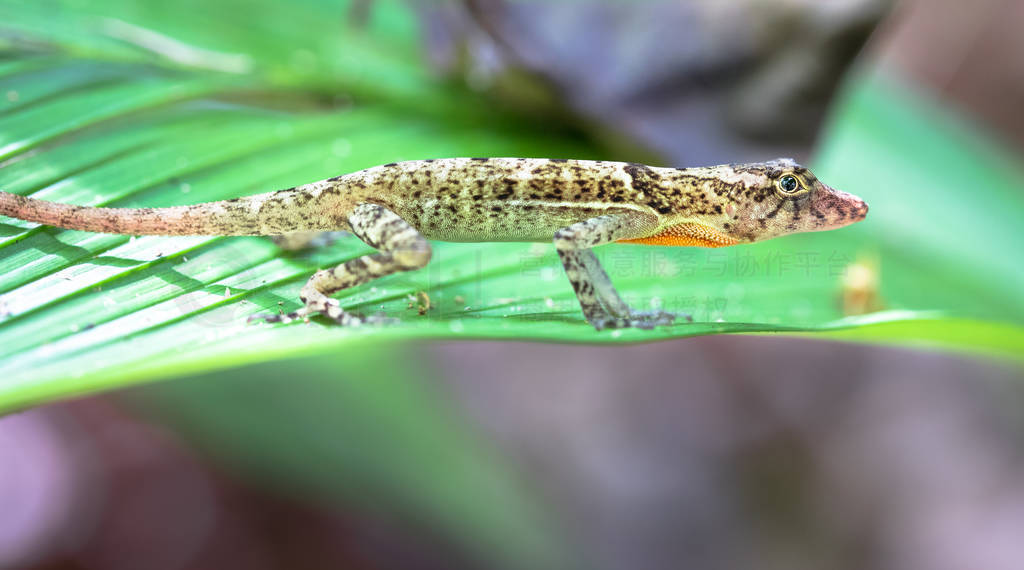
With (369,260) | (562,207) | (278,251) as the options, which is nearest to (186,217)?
(278,251)

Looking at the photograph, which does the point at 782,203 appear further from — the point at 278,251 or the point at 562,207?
the point at 278,251

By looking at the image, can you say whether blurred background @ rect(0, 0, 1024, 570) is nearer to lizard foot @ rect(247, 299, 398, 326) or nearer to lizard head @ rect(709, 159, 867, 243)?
lizard head @ rect(709, 159, 867, 243)

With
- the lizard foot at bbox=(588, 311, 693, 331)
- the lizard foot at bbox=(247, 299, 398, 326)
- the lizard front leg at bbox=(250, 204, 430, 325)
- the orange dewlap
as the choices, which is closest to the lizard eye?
the orange dewlap

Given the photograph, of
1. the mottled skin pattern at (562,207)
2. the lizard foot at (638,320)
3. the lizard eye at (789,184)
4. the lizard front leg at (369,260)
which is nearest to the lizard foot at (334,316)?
the lizard front leg at (369,260)

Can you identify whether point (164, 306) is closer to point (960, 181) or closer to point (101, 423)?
point (101, 423)

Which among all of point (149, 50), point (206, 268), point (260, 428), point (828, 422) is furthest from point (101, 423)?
point (828, 422)
